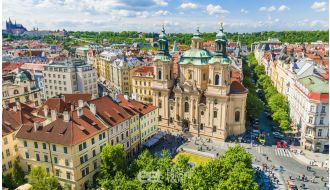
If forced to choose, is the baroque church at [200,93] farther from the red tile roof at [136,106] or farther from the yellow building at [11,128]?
the yellow building at [11,128]

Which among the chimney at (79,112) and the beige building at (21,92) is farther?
the beige building at (21,92)

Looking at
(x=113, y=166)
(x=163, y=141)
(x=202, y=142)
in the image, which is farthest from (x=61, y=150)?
(x=202, y=142)

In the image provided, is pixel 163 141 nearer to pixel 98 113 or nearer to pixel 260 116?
pixel 98 113

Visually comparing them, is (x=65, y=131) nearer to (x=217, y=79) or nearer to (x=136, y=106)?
(x=136, y=106)

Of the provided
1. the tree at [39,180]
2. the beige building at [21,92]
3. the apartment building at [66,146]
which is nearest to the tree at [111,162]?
the apartment building at [66,146]

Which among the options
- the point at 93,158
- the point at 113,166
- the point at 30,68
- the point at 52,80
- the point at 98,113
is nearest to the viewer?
the point at 113,166

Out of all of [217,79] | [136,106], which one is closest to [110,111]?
[136,106]

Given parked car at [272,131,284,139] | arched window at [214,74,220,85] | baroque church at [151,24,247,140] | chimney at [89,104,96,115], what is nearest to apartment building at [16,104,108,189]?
chimney at [89,104,96,115]

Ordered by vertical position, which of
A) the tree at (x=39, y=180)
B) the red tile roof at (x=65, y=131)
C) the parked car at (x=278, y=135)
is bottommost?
the parked car at (x=278, y=135)
